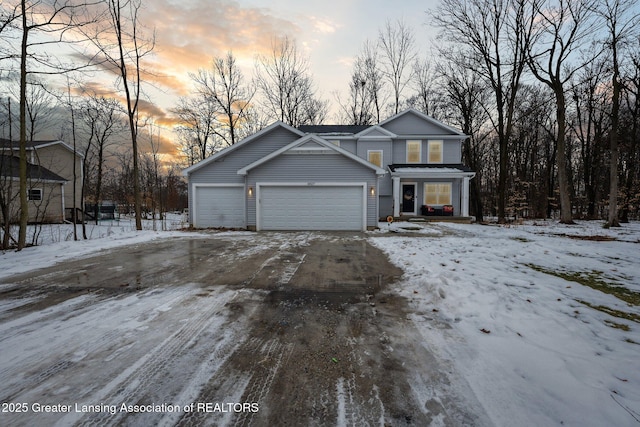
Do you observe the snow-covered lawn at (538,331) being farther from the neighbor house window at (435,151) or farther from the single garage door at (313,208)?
the neighbor house window at (435,151)

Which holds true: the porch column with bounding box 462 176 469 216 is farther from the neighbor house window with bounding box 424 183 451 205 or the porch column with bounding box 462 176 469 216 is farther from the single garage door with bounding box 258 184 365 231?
the single garage door with bounding box 258 184 365 231

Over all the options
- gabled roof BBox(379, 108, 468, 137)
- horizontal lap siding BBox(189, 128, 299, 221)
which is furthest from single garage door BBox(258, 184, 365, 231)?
gabled roof BBox(379, 108, 468, 137)

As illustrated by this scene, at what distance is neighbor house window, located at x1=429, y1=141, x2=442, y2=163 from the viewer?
59.9ft

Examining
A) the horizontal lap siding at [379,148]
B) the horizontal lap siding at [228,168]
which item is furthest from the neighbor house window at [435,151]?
the horizontal lap siding at [228,168]

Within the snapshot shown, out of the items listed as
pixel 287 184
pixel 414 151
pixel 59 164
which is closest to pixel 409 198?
pixel 414 151

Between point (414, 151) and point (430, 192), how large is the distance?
3.05 metres

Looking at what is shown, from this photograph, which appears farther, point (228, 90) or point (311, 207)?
point (228, 90)

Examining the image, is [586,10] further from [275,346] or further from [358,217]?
[275,346]

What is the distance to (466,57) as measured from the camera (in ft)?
54.4

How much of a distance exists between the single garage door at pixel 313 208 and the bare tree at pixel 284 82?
14.1 m

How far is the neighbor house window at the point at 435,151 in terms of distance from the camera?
59.9 feet

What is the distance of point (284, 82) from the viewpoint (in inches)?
909

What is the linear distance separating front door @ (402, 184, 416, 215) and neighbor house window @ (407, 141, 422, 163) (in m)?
1.91

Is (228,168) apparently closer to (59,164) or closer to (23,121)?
(23,121)
